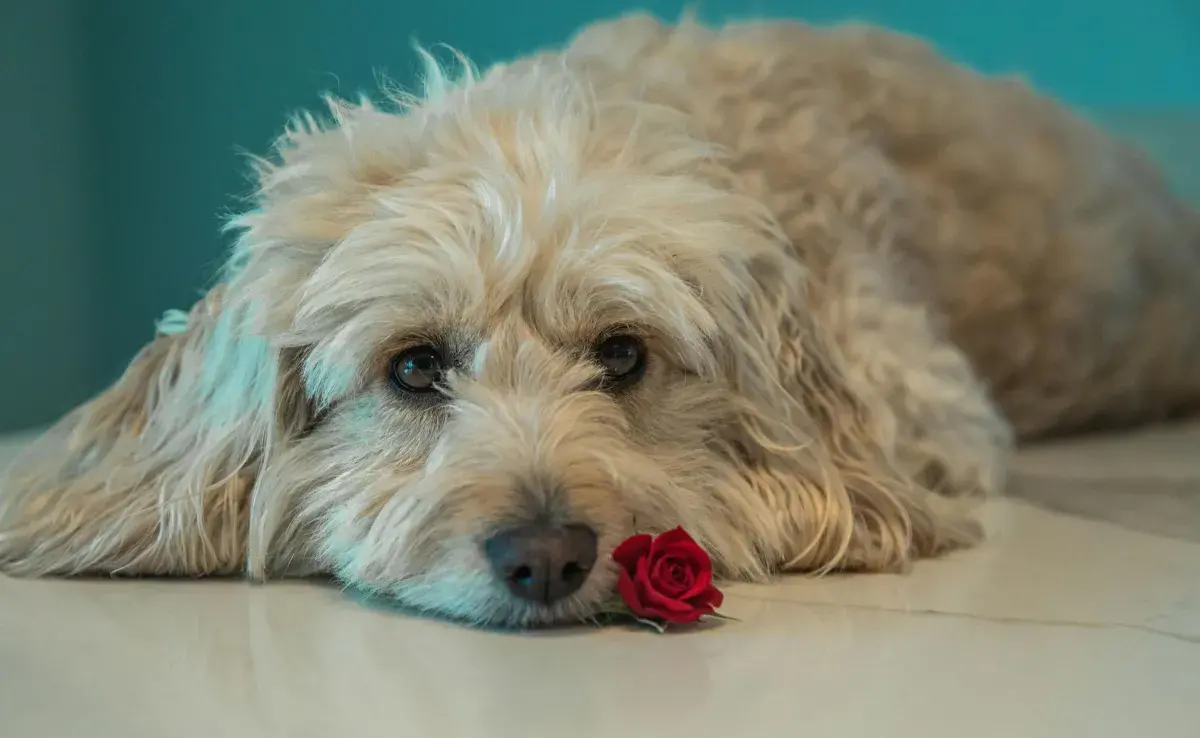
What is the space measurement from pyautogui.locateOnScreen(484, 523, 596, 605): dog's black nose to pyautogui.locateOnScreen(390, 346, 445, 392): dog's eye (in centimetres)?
35

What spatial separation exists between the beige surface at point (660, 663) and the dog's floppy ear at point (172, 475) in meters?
0.06

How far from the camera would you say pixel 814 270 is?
2.31 metres

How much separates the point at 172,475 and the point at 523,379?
0.59 meters

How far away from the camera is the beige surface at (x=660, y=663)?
1319 millimetres

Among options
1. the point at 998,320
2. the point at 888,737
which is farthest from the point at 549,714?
the point at 998,320

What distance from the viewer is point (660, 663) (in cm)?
150

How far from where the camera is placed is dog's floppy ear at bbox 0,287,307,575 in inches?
75.6

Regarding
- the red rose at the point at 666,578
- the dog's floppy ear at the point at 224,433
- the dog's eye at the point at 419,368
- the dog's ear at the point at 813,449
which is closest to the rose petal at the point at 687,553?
the red rose at the point at 666,578

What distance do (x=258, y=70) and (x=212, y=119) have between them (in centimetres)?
18

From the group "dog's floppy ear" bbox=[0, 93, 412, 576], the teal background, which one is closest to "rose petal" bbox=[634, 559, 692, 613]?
"dog's floppy ear" bbox=[0, 93, 412, 576]

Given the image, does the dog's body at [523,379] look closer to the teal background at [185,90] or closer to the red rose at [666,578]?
the red rose at [666,578]

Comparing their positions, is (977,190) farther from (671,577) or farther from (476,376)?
(671,577)

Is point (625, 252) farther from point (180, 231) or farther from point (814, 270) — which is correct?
point (180, 231)

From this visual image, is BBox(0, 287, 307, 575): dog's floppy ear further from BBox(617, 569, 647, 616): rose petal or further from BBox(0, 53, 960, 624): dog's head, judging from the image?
BBox(617, 569, 647, 616): rose petal
